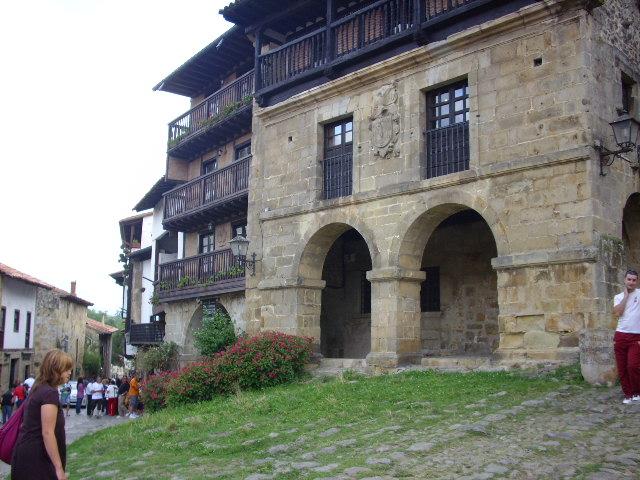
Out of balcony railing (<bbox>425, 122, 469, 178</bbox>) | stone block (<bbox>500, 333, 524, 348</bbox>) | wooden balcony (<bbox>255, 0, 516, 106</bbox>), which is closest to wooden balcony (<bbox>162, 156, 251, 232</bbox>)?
wooden balcony (<bbox>255, 0, 516, 106</bbox>)

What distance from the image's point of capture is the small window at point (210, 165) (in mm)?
24867

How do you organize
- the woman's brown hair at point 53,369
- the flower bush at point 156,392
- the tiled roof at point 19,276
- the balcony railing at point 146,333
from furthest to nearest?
the tiled roof at point 19,276, the balcony railing at point 146,333, the flower bush at point 156,392, the woman's brown hair at point 53,369

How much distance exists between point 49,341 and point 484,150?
109ft

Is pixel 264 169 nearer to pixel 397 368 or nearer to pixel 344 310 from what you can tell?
pixel 344 310

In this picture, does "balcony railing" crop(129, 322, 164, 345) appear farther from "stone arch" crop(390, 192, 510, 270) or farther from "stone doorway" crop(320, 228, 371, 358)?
"stone arch" crop(390, 192, 510, 270)

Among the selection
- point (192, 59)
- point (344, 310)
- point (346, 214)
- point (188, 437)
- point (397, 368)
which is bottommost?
point (188, 437)

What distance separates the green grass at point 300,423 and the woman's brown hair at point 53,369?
10.4 ft

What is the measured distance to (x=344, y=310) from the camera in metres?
19.5

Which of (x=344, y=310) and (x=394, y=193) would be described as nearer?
(x=394, y=193)

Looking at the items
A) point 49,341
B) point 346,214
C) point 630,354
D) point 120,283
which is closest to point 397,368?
point 346,214

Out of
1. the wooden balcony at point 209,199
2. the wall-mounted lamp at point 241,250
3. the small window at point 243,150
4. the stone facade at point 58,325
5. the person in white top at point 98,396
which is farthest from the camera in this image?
the stone facade at point 58,325

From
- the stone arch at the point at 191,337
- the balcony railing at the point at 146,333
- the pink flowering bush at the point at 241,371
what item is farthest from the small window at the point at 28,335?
the pink flowering bush at the point at 241,371

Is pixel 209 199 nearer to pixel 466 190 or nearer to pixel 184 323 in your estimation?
pixel 184 323

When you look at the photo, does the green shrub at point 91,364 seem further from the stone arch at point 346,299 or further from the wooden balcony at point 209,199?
the stone arch at point 346,299
